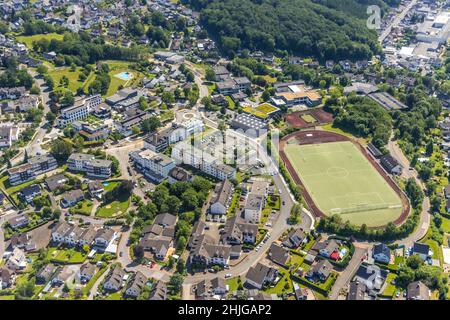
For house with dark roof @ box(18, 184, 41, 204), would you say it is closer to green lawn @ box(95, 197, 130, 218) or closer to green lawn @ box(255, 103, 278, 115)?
green lawn @ box(95, 197, 130, 218)

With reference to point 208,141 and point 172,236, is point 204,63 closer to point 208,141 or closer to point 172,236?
point 208,141

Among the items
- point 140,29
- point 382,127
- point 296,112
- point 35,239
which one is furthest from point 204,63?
point 35,239

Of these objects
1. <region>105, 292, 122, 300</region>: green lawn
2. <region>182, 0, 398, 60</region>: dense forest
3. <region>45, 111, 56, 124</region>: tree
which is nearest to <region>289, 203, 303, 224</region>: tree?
<region>105, 292, 122, 300</region>: green lawn

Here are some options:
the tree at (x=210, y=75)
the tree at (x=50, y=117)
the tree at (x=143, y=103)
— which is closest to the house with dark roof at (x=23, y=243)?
the tree at (x=50, y=117)

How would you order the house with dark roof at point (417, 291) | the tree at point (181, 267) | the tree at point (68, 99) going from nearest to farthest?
the house with dark roof at point (417, 291) < the tree at point (181, 267) < the tree at point (68, 99)

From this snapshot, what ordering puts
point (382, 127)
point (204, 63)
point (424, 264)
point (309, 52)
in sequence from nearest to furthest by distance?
point (424, 264)
point (382, 127)
point (204, 63)
point (309, 52)

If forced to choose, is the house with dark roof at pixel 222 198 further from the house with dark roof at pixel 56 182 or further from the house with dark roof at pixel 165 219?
the house with dark roof at pixel 56 182
